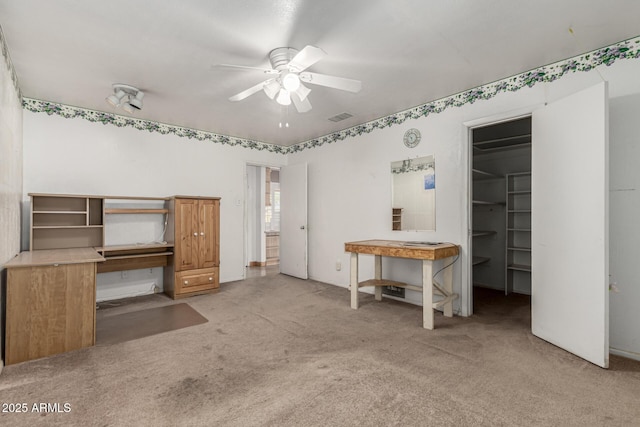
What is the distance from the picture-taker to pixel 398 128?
4145 millimetres

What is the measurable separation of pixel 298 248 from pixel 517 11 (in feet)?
14.3

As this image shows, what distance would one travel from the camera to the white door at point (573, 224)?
2299 mm

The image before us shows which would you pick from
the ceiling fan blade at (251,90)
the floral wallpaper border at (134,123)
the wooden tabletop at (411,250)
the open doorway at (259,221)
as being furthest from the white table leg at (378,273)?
the open doorway at (259,221)

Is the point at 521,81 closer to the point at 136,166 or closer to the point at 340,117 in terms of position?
the point at 340,117

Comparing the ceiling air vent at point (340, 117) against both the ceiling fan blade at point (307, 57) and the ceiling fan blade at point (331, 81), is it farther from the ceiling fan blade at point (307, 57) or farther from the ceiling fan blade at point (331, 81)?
the ceiling fan blade at point (307, 57)

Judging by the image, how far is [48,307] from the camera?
8.21ft

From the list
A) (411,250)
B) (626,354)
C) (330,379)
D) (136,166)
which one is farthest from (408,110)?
(136,166)

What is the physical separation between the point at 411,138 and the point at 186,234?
127 inches

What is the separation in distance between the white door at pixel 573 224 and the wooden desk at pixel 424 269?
2.60 feet

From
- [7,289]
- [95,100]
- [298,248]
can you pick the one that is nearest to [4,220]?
[7,289]

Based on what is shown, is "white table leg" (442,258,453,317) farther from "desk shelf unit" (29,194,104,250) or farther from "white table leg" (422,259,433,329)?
"desk shelf unit" (29,194,104,250)

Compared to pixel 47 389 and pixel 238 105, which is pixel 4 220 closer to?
pixel 47 389

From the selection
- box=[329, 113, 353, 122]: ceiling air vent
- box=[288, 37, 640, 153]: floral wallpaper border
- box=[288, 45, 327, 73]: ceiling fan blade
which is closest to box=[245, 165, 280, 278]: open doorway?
box=[329, 113, 353, 122]: ceiling air vent

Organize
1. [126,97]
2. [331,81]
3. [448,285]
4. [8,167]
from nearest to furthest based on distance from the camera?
[331,81]
[8,167]
[126,97]
[448,285]
